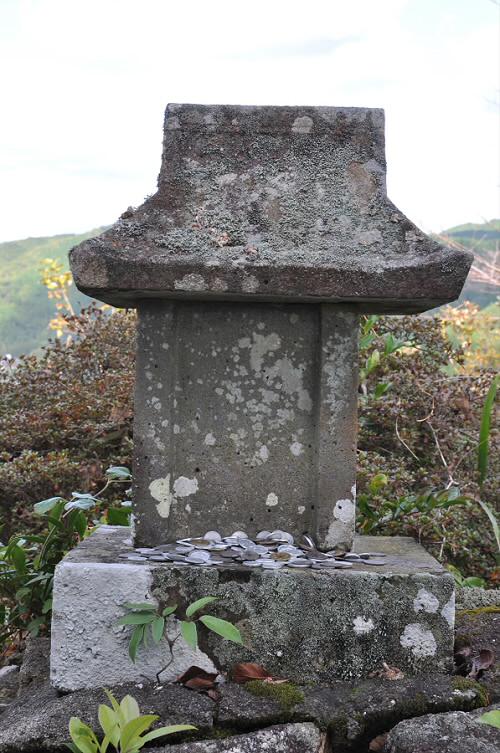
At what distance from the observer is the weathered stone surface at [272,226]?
10.0 feet

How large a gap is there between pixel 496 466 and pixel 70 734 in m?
4.37

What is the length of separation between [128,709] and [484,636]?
1.46 m

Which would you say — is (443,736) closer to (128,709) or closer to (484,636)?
(484,636)

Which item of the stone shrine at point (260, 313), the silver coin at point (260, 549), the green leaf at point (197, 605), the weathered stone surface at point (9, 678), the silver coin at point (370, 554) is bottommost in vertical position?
the weathered stone surface at point (9, 678)

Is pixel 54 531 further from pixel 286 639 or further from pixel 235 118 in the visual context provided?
pixel 235 118

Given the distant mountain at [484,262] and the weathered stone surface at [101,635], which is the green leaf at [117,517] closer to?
the weathered stone surface at [101,635]

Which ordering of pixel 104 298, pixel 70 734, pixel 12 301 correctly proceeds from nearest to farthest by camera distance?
pixel 70 734, pixel 104 298, pixel 12 301

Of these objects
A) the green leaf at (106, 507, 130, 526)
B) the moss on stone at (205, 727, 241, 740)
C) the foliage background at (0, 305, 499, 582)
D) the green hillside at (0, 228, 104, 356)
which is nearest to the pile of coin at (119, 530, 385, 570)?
the moss on stone at (205, 727, 241, 740)

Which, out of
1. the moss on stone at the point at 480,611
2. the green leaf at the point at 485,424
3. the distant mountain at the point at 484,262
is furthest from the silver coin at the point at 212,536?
the distant mountain at the point at 484,262

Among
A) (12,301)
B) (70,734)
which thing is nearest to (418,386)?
(70,734)

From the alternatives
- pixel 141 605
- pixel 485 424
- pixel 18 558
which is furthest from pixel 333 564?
pixel 18 558

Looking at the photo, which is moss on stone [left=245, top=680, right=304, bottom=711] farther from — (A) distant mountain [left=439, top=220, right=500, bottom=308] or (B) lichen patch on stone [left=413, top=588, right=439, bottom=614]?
(A) distant mountain [left=439, top=220, right=500, bottom=308]

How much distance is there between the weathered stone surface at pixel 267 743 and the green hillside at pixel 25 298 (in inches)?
768

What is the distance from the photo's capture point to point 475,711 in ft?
9.14
